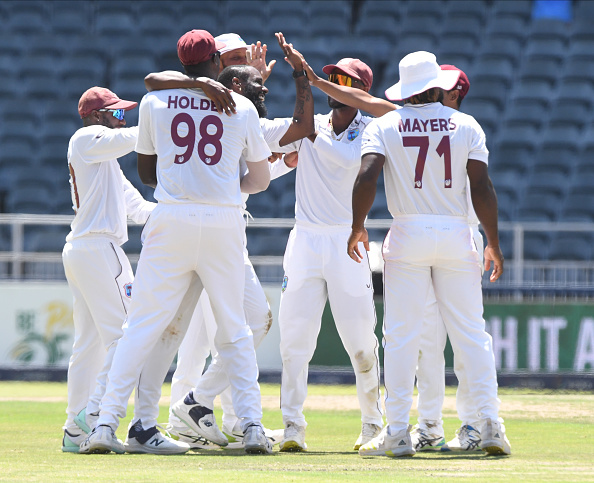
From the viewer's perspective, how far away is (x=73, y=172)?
7.28m

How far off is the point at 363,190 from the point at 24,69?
14.6 m

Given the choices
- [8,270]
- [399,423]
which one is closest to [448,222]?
[399,423]

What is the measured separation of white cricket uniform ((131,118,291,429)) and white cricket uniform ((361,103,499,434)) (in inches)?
34.9

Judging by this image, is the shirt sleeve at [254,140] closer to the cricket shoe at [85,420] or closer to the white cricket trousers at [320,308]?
the white cricket trousers at [320,308]

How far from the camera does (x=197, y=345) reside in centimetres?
749

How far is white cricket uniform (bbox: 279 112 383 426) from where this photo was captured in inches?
275

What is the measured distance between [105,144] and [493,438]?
9.87 ft

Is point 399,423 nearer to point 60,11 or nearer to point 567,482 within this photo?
point 567,482

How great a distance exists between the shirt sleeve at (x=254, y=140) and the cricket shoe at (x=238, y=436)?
1776mm

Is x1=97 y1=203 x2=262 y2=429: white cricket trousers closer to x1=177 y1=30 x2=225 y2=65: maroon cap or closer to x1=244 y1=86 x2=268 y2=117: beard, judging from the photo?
x1=177 y1=30 x2=225 y2=65: maroon cap

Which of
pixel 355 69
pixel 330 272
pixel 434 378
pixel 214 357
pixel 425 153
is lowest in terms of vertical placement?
pixel 434 378

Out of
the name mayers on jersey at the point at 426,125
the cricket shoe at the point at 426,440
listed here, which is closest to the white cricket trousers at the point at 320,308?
the cricket shoe at the point at 426,440

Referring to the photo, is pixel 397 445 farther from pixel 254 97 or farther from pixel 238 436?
pixel 254 97

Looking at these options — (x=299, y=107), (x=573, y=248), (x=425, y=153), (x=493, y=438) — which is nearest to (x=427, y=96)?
(x=425, y=153)
